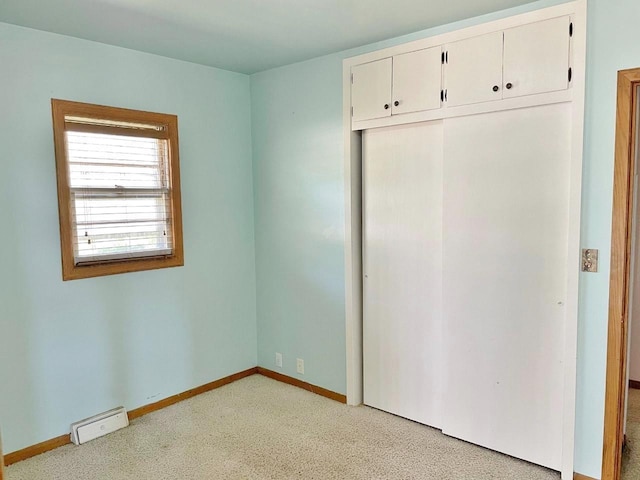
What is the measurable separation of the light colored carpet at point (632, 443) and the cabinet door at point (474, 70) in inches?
82.3

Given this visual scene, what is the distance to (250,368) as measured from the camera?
12.7 ft

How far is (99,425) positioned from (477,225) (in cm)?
259

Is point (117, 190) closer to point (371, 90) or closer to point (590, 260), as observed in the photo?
point (371, 90)

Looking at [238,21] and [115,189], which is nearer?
[238,21]

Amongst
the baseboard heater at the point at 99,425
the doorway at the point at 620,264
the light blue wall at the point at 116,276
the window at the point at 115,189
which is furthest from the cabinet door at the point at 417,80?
the baseboard heater at the point at 99,425

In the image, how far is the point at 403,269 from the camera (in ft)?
9.76

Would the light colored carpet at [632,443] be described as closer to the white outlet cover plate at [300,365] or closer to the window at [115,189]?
the white outlet cover plate at [300,365]

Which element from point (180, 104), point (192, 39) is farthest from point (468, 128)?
point (180, 104)

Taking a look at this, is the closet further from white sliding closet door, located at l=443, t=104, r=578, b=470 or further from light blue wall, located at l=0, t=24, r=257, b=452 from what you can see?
light blue wall, located at l=0, t=24, r=257, b=452

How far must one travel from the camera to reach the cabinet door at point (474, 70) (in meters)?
2.44

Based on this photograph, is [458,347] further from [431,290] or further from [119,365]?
[119,365]

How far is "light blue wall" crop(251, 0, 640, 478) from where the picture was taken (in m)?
2.28

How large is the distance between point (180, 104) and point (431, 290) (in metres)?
2.15

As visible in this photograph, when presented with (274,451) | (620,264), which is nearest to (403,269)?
(620,264)
